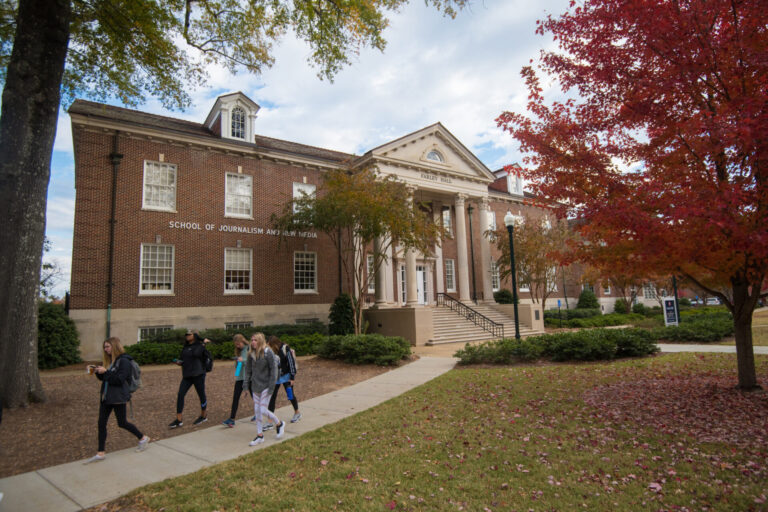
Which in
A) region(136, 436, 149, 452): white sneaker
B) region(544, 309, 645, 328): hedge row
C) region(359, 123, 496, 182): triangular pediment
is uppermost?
region(359, 123, 496, 182): triangular pediment

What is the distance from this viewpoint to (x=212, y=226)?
20.3 meters

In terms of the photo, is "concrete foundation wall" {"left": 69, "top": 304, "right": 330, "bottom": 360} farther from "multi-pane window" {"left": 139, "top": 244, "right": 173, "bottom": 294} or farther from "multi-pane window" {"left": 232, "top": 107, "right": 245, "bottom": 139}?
"multi-pane window" {"left": 232, "top": 107, "right": 245, "bottom": 139}

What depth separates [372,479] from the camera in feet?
16.8

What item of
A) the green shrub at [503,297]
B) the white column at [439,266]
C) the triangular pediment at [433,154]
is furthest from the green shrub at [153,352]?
the green shrub at [503,297]

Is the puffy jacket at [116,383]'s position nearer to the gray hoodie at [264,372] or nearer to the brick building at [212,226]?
the gray hoodie at [264,372]

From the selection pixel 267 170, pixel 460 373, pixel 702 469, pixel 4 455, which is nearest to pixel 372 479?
pixel 702 469

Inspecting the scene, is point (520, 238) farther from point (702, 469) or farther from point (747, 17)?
point (702, 469)

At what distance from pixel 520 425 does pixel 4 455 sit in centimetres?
766

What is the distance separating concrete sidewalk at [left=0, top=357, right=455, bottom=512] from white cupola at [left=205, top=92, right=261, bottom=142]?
1639cm

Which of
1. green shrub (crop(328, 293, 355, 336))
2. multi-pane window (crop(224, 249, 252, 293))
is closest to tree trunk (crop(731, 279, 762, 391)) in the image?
green shrub (crop(328, 293, 355, 336))

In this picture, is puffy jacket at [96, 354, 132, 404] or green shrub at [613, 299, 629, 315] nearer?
puffy jacket at [96, 354, 132, 404]

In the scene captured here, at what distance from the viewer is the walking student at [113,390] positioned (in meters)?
6.20

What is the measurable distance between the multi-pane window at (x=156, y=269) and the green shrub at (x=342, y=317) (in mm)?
7059

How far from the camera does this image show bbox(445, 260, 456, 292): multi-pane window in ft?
96.8
